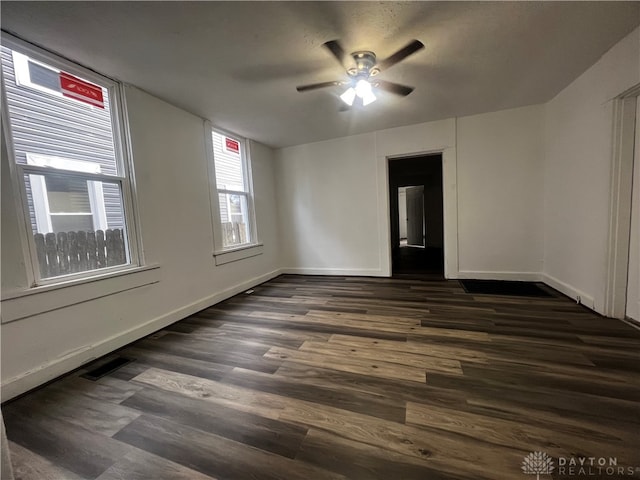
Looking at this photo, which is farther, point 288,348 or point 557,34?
point 288,348

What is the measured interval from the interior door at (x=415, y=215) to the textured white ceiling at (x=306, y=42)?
486cm

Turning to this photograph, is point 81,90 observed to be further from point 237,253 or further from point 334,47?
point 237,253

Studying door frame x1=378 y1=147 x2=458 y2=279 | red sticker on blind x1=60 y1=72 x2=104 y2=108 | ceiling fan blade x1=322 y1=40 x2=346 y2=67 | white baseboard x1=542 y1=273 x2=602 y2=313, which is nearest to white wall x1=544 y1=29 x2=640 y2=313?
white baseboard x1=542 y1=273 x2=602 y2=313

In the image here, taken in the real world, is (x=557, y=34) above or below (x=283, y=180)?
above

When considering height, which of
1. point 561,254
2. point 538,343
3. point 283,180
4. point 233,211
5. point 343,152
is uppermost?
point 343,152

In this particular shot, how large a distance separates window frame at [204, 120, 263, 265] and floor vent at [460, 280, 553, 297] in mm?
3385

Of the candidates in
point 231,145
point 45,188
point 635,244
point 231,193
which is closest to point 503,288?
point 635,244

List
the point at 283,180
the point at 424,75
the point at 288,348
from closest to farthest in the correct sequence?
1. the point at 288,348
2. the point at 424,75
3. the point at 283,180

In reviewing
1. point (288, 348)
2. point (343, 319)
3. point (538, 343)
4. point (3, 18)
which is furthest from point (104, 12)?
point (538, 343)

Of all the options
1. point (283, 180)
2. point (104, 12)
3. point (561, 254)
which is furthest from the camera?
point (283, 180)

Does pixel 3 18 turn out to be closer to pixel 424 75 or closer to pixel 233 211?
pixel 233 211

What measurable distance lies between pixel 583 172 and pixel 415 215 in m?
5.43

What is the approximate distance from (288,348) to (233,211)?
2621 mm

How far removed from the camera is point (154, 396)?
5.50 feet
